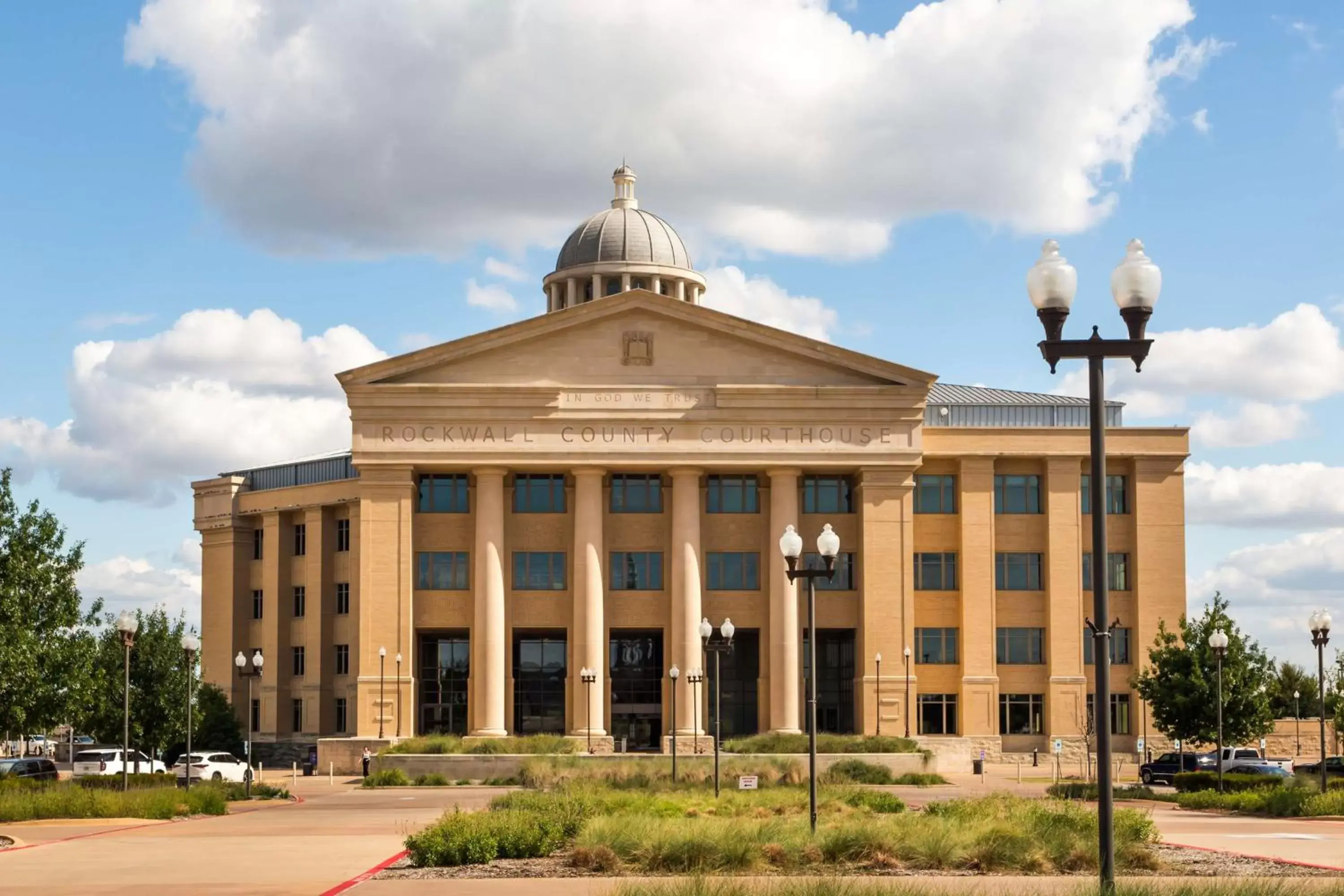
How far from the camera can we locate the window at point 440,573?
75.5 metres

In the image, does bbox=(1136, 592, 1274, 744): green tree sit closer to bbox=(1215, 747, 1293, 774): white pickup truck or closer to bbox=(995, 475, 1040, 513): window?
bbox=(1215, 747, 1293, 774): white pickup truck

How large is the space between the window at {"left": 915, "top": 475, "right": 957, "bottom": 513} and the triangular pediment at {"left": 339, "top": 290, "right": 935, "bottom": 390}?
5.65 meters

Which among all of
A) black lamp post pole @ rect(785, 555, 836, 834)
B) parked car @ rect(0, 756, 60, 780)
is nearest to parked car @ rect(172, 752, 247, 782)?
parked car @ rect(0, 756, 60, 780)

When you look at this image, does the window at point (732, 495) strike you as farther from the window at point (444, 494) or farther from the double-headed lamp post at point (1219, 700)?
the double-headed lamp post at point (1219, 700)

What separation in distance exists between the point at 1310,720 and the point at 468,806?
59.4 meters

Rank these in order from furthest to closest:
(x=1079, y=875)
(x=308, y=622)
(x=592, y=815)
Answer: (x=308, y=622), (x=592, y=815), (x=1079, y=875)

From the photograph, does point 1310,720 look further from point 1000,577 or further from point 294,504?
point 294,504

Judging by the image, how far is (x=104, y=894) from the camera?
20.8m

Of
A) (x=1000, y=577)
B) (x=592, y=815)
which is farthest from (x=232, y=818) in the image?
(x=1000, y=577)

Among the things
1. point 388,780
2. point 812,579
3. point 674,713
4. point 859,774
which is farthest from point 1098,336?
point 388,780

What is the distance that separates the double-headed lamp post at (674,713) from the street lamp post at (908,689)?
9.94m

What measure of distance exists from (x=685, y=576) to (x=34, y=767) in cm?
2776

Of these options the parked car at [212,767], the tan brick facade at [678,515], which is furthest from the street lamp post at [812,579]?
the tan brick facade at [678,515]

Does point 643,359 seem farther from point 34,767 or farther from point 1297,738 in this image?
point 1297,738
